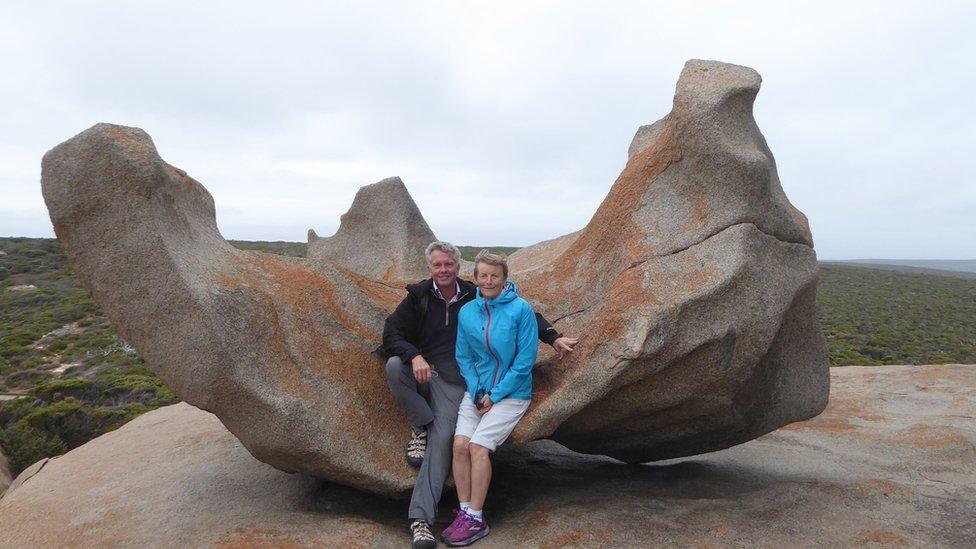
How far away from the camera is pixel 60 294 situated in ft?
88.2

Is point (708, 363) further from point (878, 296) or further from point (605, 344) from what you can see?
point (878, 296)

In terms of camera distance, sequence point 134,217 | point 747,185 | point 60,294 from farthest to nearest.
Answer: point 60,294, point 747,185, point 134,217

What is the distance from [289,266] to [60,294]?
26603 mm

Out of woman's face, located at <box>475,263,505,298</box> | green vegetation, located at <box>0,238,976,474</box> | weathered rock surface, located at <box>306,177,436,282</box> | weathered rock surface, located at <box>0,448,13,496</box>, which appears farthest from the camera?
green vegetation, located at <box>0,238,976,474</box>

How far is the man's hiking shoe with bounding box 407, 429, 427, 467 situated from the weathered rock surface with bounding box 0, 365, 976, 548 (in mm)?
500

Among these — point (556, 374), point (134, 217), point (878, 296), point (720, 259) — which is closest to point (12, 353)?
point (134, 217)

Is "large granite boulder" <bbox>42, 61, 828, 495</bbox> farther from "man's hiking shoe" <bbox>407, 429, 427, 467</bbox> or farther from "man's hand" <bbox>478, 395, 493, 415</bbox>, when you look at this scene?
"man's hand" <bbox>478, 395, 493, 415</bbox>

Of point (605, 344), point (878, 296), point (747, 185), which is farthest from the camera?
point (878, 296)

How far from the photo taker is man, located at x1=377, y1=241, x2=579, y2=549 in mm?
4691

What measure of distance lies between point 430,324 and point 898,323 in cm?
2648

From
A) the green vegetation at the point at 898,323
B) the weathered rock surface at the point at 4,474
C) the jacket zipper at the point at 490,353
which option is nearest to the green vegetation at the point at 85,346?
the green vegetation at the point at 898,323

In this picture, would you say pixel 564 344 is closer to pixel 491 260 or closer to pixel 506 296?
pixel 506 296

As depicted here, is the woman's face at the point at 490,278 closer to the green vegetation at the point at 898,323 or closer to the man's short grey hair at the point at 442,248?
the man's short grey hair at the point at 442,248

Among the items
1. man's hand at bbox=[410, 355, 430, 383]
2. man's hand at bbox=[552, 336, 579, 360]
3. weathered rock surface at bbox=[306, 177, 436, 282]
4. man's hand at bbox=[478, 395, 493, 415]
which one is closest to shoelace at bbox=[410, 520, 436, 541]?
man's hand at bbox=[478, 395, 493, 415]
